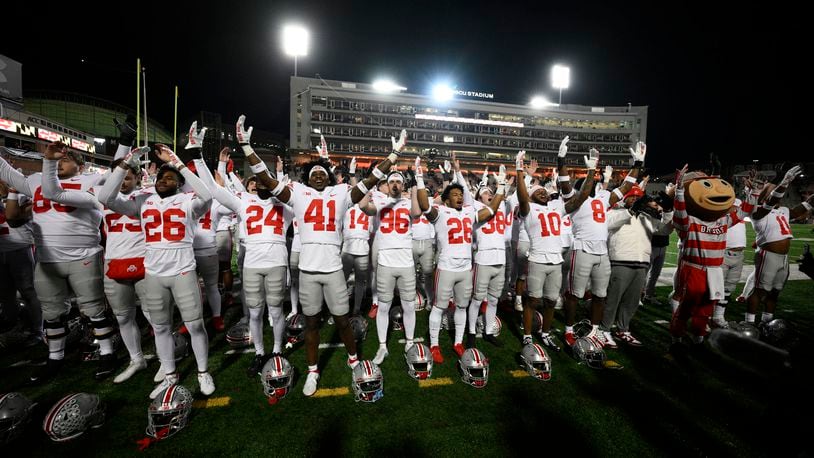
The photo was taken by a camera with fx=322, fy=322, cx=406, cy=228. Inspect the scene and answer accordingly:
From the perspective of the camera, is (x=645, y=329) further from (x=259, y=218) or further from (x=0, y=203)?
(x=0, y=203)

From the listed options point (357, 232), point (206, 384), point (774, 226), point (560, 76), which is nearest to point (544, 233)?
point (357, 232)

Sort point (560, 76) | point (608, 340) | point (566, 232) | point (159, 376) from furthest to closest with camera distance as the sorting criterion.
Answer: point (560, 76) → point (566, 232) → point (608, 340) → point (159, 376)

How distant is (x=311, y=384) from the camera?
390cm

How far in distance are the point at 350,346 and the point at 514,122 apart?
78772mm

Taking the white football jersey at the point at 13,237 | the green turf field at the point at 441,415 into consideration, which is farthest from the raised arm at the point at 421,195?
the white football jersey at the point at 13,237

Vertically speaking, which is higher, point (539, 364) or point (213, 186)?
point (213, 186)

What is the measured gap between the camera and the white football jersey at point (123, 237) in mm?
4062

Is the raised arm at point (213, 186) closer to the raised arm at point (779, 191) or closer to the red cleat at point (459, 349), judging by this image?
the red cleat at point (459, 349)

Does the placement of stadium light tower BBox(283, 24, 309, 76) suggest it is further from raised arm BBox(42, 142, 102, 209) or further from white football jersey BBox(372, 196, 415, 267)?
white football jersey BBox(372, 196, 415, 267)

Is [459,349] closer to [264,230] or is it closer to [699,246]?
[264,230]

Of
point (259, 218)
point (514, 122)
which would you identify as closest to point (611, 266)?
point (259, 218)

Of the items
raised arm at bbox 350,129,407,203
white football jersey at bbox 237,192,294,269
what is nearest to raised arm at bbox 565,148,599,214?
raised arm at bbox 350,129,407,203

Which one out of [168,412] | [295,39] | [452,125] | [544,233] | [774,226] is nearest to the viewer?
[168,412]

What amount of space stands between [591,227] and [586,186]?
0.88m
